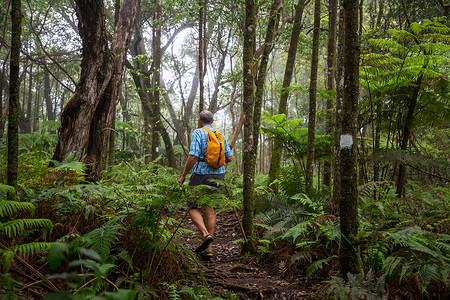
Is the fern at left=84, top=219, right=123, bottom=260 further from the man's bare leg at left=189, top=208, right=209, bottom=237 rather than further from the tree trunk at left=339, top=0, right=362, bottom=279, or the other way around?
the tree trunk at left=339, top=0, right=362, bottom=279

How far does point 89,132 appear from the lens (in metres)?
5.55

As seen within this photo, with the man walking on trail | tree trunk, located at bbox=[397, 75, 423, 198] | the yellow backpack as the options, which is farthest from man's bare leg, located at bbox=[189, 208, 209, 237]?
tree trunk, located at bbox=[397, 75, 423, 198]

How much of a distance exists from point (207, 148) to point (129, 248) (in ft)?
6.92

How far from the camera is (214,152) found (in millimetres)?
4559

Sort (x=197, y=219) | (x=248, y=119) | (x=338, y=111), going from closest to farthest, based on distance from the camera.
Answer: (x=248, y=119)
(x=197, y=219)
(x=338, y=111)

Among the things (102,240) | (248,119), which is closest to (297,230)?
(248,119)

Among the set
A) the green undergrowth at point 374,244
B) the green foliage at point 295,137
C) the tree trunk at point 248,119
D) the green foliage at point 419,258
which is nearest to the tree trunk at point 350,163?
the green undergrowth at point 374,244

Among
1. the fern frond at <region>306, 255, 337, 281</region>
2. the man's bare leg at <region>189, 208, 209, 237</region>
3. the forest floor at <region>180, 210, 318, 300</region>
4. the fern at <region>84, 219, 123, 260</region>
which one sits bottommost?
the forest floor at <region>180, 210, 318, 300</region>

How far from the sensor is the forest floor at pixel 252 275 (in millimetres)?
3109

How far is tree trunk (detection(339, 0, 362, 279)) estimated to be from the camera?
8.73ft

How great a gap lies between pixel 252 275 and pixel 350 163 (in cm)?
206

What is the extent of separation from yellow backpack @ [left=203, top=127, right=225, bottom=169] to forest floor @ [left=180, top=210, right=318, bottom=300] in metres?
1.17

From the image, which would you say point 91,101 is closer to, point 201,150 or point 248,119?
point 201,150

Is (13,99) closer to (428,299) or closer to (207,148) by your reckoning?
(207,148)
